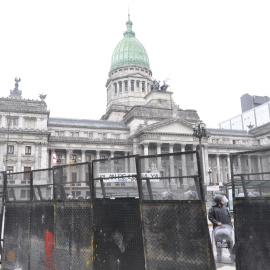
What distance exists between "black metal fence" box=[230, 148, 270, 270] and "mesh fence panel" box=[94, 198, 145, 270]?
210 cm

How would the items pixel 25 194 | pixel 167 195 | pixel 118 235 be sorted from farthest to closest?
pixel 25 194 < pixel 118 235 < pixel 167 195

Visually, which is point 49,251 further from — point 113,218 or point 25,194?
point 113,218

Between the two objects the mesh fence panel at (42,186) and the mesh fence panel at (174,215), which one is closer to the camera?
the mesh fence panel at (174,215)

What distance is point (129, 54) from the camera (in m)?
80.2

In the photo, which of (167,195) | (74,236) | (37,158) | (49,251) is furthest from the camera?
(37,158)

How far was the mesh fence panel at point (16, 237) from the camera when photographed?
8266 mm

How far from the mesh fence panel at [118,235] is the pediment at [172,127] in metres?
46.7

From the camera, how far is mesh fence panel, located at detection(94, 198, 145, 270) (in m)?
6.47

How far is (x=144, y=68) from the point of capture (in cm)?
8038

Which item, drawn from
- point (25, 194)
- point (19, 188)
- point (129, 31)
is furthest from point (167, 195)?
point (129, 31)

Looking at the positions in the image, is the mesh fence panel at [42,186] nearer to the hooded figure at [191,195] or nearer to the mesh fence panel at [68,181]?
the mesh fence panel at [68,181]

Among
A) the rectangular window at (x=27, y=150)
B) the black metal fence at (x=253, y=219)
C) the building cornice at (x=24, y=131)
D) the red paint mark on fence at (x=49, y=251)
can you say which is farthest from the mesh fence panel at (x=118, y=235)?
the rectangular window at (x=27, y=150)

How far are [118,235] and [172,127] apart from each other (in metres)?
49.6

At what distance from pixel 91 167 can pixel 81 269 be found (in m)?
2.46
